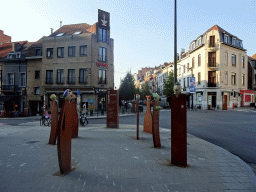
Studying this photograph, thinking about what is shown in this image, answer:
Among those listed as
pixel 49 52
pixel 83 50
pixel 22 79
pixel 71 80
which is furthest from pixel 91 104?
pixel 22 79

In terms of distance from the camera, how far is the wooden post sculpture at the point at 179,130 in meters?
4.53

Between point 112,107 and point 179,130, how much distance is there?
7188 mm

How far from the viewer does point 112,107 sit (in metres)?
11.4

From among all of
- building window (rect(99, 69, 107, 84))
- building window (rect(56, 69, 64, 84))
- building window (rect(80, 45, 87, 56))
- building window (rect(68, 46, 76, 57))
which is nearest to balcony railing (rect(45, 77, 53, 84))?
building window (rect(56, 69, 64, 84))

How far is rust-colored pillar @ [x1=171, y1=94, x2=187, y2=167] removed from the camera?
14.8 ft

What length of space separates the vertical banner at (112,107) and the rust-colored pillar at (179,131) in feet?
23.0

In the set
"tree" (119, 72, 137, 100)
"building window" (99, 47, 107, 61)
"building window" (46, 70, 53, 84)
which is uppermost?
"building window" (99, 47, 107, 61)

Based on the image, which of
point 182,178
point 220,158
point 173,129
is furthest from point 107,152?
point 220,158

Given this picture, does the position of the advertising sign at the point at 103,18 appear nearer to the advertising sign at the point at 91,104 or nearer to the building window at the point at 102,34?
the building window at the point at 102,34

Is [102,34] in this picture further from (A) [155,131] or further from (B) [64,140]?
(B) [64,140]

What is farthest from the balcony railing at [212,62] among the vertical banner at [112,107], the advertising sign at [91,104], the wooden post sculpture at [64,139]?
the wooden post sculpture at [64,139]

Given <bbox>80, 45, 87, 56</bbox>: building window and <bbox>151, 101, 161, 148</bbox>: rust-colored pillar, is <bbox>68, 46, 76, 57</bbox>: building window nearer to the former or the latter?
<bbox>80, 45, 87, 56</bbox>: building window

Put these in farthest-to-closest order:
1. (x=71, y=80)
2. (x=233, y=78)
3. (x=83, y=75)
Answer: (x=233, y=78) < (x=71, y=80) < (x=83, y=75)

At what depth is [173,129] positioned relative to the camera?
15.3ft
